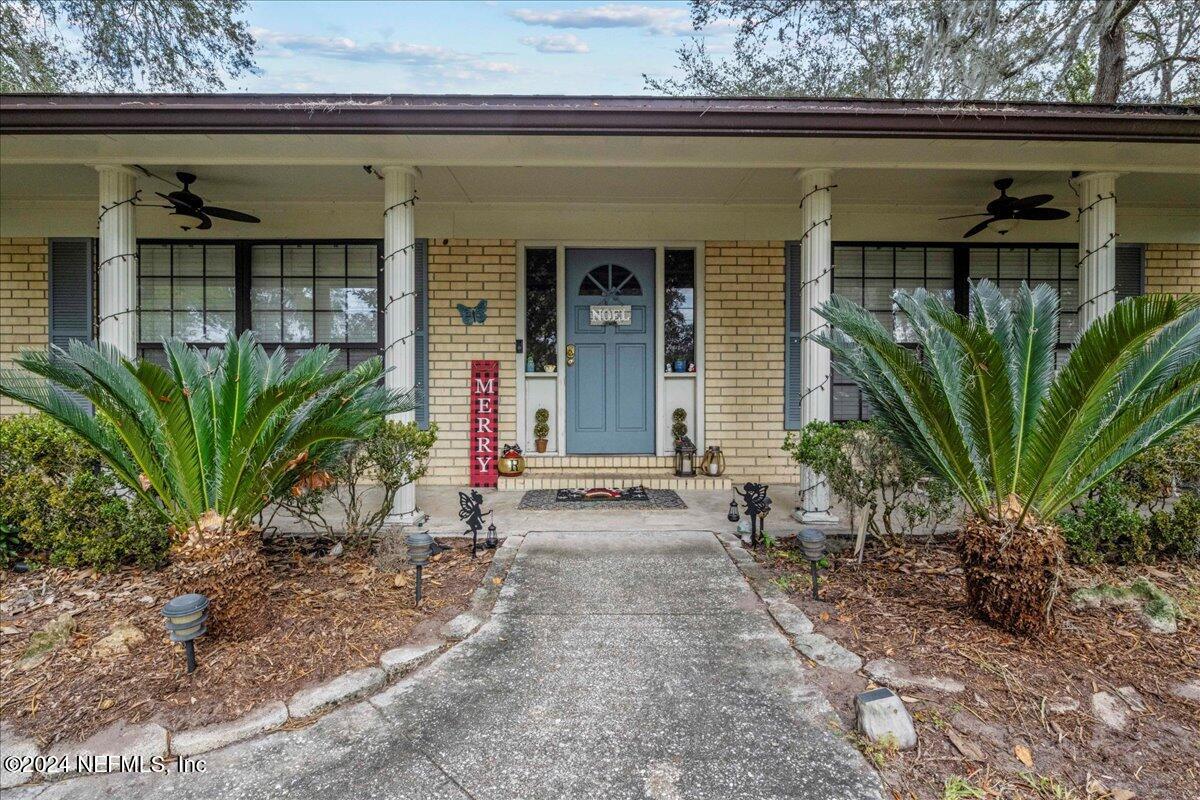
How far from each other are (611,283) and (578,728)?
4.40 meters

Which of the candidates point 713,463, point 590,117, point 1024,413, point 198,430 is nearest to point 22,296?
point 198,430

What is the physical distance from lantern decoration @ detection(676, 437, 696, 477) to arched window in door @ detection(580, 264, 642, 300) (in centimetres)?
159

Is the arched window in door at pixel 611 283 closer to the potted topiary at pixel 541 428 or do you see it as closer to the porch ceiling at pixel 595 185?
the porch ceiling at pixel 595 185

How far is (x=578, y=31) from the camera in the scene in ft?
40.2

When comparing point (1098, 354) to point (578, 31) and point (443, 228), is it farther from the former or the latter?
point (578, 31)

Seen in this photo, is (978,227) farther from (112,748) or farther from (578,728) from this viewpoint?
(112,748)

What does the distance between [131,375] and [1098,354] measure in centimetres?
405

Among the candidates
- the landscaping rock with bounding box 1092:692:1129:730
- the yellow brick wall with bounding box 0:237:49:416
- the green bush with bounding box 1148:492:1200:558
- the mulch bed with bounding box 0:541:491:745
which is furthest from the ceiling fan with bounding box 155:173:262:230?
the green bush with bounding box 1148:492:1200:558

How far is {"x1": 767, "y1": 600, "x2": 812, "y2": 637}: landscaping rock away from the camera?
2.62 m

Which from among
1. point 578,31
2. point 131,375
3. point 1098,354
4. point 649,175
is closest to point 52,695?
point 131,375

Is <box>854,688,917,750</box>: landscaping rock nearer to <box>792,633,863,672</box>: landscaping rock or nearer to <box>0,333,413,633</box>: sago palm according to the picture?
<box>792,633,863,672</box>: landscaping rock

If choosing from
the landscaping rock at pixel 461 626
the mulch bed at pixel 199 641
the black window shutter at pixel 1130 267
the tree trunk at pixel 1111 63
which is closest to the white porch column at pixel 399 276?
the mulch bed at pixel 199 641

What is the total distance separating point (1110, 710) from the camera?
2088 millimetres

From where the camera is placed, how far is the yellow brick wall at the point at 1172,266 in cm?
A: 572
